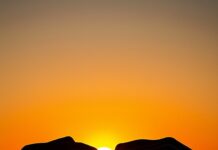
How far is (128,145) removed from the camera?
37.7 meters

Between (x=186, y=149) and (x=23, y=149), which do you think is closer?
(x=186, y=149)

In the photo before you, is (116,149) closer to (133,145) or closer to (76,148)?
(133,145)

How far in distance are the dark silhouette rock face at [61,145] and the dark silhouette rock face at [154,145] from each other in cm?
410

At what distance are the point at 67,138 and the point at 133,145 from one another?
744 centimetres

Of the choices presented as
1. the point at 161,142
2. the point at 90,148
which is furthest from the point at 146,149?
the point at 90,148

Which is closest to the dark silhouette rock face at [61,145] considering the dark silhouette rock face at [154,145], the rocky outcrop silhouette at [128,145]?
the rocky outcrop silhouette at [128,145]

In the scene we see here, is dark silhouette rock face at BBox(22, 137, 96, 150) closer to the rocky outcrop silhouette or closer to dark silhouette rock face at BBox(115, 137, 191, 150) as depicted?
the rocky outcrop silhouette

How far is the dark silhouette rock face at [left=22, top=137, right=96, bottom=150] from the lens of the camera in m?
38.5

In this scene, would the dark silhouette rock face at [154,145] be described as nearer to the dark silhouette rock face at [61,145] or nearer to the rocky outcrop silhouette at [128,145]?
the rocky outcrop silhouette at [128,145]

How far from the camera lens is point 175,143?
36.7 m

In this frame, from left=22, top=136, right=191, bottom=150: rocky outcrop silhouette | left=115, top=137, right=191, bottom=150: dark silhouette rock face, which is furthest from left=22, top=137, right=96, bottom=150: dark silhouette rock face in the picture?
left=115, top=137, right=191, bottom=150: dark silhouette rock face

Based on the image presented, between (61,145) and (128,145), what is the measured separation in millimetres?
7040

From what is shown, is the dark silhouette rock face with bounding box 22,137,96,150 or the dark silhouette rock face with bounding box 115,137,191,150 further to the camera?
the dark silhouette rock face with bounding box 22,137,96,150

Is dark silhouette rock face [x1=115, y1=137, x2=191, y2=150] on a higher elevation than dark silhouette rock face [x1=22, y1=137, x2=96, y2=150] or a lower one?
lower
